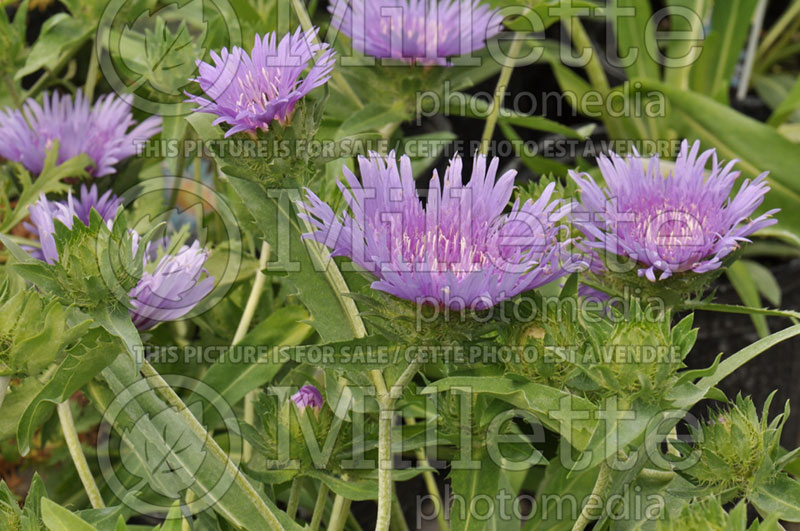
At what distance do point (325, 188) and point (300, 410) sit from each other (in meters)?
0.14

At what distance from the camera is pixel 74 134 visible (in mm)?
762

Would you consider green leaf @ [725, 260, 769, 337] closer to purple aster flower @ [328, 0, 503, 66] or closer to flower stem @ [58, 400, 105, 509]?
purple aster flower @ [328, 0, 503, 66]

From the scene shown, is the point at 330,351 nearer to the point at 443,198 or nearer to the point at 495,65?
the point at 443,198

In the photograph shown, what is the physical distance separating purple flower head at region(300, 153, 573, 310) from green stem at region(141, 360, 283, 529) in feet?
0.40

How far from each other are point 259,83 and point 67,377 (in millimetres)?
191

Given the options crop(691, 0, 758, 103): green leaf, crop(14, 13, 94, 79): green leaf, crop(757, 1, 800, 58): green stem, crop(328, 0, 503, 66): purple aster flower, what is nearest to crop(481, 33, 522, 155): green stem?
crop(328, 0, 503, 66): purple aster flower

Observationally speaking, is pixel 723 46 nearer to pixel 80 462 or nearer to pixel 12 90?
pixel 12 90

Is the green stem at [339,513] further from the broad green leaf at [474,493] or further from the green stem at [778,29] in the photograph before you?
the green stem at [778,29]

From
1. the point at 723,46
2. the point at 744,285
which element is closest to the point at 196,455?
the point at 744,285

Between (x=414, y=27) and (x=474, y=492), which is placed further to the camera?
(x=414, y=27)

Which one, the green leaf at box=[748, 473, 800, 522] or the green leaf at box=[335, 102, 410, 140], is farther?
the green leaf at box=[335, 102, 410, 140]

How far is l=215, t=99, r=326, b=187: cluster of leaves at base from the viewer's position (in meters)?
0.49

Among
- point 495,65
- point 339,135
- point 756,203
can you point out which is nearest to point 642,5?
point 495,65

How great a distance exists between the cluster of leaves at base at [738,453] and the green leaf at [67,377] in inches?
12.5
